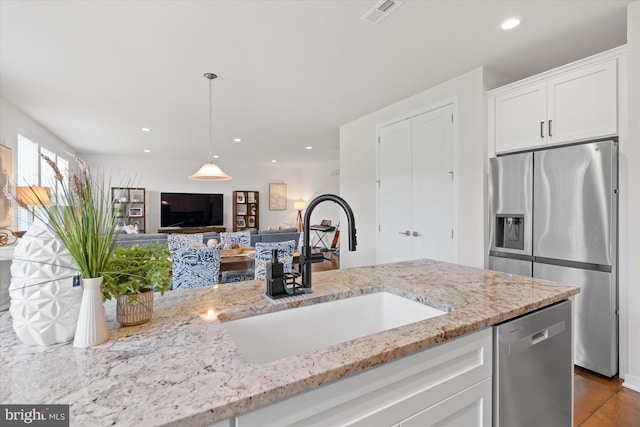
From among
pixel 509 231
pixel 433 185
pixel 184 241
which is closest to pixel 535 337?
pixel 509 231

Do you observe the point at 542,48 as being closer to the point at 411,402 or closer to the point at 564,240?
the point at 564,240

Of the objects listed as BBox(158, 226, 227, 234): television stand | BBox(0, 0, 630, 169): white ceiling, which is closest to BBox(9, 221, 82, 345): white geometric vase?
BBox(0, 0, 630, 169): white ceiling

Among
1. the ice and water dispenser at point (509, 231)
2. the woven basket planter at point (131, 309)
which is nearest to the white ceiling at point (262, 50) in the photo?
the ice and water dispenser at point (509, 231)

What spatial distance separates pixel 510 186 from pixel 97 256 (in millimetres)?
3001

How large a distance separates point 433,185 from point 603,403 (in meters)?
2.23

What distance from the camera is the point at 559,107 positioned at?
2.49 metres

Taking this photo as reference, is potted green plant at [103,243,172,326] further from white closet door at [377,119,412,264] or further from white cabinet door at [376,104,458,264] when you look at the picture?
white closet door at [377,119,412,264]

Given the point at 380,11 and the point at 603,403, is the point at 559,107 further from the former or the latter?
the point at 603,403

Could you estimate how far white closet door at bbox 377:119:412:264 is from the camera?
384 cm

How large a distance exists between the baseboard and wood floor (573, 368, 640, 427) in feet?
0.09

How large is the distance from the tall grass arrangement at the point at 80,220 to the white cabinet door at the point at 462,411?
0.94m

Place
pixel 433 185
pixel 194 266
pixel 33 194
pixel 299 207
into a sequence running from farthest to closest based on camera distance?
1. pixel 299 207
2. pixel 433 185
3. pixel 194 266
4. pixel 33 194

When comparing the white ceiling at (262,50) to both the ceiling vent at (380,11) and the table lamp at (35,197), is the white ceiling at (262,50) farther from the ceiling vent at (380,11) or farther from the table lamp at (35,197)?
the table lamp at (35,197)

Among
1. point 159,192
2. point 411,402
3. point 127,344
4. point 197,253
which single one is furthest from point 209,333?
point 159,192
